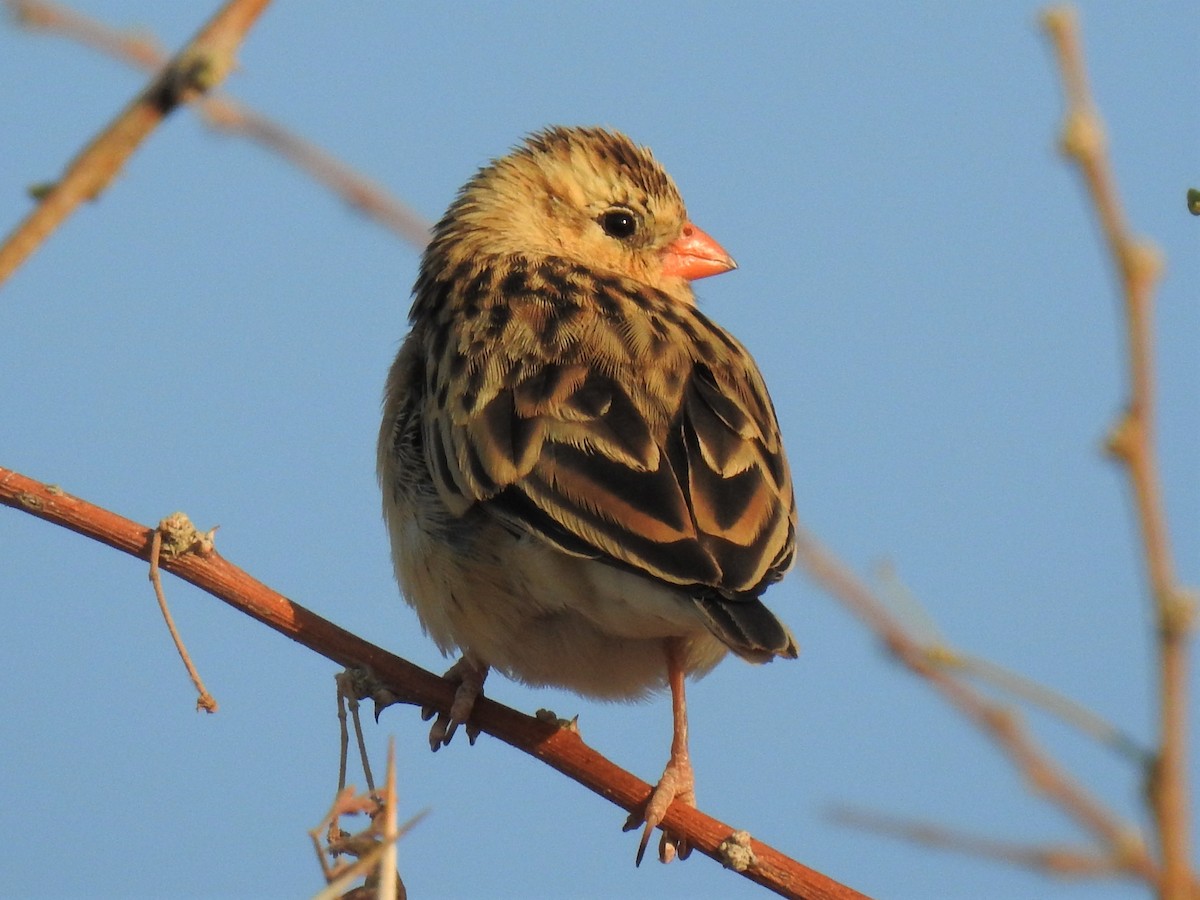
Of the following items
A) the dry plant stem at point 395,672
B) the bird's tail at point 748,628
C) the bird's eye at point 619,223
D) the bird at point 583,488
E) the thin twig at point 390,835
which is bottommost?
the thin twig at point 390,835

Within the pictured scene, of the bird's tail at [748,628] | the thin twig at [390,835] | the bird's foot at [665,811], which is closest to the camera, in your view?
the thin twig at [390,835]

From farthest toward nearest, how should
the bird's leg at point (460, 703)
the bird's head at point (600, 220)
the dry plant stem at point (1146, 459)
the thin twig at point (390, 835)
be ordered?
the bird's head at point (600, 220) → the bird's leg at point (460, 703) → the thin twig at point (390, 835) → the dry plant stem at point (1146, 459)

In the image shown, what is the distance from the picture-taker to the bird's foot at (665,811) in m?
4.30

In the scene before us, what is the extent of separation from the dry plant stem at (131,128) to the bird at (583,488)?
243 cm

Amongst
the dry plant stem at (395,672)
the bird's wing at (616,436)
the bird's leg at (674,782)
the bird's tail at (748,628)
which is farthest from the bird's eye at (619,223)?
the bird's tail at (748,628)

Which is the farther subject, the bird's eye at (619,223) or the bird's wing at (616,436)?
the bird's eye at (619,223)

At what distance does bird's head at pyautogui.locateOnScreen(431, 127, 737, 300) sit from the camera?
6379 mm

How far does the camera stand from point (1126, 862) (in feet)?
4.92

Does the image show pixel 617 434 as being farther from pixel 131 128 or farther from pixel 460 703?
pixel 131 128

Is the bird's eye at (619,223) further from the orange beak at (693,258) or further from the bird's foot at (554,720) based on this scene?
the bird's foot at (554,720)

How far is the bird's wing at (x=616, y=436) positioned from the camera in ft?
13.3

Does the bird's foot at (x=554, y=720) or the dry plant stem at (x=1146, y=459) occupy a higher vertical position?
the bird's foot at (x=554, y=720)

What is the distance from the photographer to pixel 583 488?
13.8ft

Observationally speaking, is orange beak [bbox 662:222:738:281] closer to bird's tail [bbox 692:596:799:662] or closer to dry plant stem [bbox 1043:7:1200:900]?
bird's tail [bbox 692:596:799:662]
